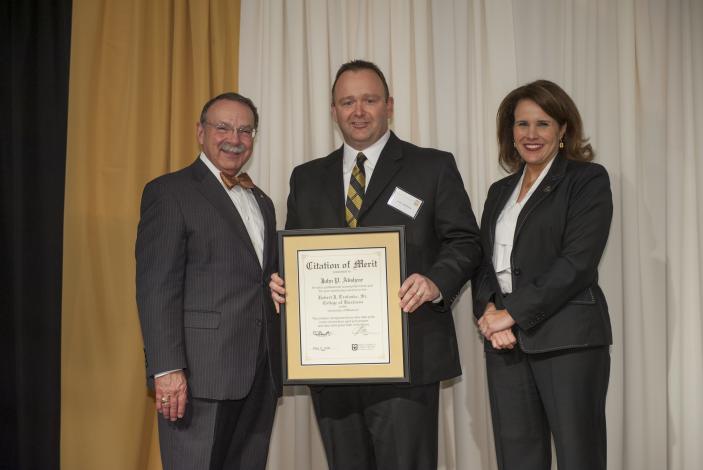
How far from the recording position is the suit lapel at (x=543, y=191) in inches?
100

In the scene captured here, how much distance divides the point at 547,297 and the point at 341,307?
0.77 m

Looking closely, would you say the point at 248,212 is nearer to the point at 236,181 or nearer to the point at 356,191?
the point at 236,181

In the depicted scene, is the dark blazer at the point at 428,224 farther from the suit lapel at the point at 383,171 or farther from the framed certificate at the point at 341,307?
the framed certificate at the point at 341,307

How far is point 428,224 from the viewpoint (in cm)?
248

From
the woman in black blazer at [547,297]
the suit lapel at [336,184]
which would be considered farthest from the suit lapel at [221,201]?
the woman in black blazer at [547,297]

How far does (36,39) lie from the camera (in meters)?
3.67

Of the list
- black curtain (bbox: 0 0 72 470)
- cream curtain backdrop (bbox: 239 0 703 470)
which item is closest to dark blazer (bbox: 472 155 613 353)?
cream curtain backdrop (bbox: 239 0 703 470)

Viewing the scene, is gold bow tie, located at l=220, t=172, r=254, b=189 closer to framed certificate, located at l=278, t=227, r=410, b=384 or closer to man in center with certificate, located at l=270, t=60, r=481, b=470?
man in center with certificate, located at l=270, t=60, r=481, b=470

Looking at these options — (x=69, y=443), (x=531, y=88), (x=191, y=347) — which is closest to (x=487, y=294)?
(x=531, y=88)

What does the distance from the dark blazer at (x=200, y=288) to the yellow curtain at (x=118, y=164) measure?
1.27 m

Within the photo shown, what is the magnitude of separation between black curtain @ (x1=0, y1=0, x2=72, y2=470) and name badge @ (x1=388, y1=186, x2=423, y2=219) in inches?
86.4

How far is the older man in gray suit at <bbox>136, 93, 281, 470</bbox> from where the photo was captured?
2.31 metres

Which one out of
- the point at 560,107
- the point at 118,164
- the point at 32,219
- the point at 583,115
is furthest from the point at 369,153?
the point at 32,219

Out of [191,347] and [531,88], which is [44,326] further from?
[531,88]
